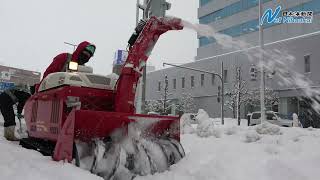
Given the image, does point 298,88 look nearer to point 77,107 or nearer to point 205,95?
point 205,95

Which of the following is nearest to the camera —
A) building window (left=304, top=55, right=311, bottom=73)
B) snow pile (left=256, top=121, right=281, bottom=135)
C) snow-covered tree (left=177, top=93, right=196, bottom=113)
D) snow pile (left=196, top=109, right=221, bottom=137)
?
snow pile (left=256, top=121, right=281, bottom=135)

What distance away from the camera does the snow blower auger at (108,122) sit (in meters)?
5.55

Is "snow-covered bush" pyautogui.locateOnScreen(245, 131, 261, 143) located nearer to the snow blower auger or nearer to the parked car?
the snow blower auger

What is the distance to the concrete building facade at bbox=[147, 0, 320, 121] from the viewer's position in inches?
1340

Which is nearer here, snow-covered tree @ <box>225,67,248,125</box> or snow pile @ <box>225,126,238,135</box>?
snow pile @ <box>225,126,238,135</box>

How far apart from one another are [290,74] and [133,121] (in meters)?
31.3

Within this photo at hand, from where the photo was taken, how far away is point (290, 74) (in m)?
35.1

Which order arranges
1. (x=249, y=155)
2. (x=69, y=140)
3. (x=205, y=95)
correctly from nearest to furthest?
(x=69, y=140), (x=249, y=155), (x=205, y=95)

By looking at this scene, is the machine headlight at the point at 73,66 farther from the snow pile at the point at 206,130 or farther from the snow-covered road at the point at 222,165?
the snow pile at the point at 206,130

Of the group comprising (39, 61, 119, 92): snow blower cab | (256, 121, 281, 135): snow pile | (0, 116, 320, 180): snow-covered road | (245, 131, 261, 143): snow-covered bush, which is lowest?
(0, 116, 320, 180): snow-covered road

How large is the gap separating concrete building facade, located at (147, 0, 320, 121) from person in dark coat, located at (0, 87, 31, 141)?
2229 centimetres

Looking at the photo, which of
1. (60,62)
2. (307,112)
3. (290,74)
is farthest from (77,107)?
(290,74)

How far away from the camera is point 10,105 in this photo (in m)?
8.80

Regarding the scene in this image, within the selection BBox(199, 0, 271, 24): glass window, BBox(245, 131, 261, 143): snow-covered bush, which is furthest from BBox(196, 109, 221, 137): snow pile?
BBox(199, 0, 271, 24): glass window
